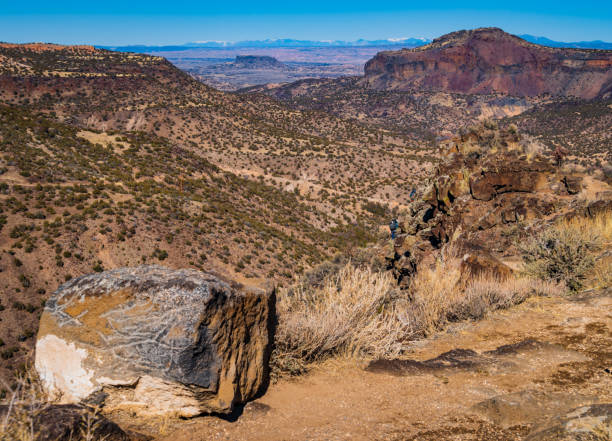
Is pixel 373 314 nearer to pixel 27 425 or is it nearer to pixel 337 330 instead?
pixel 337 330

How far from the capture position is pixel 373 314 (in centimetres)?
591

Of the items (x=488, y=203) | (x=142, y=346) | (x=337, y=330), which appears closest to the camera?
(x=142, y=346)

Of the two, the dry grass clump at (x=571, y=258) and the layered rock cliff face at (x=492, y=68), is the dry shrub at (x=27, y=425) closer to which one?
the dry grass clump at (x=571, y=258)

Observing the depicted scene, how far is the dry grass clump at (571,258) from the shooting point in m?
7.09

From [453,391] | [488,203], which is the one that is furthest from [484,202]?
[453,391]

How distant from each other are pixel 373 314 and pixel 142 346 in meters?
3.51

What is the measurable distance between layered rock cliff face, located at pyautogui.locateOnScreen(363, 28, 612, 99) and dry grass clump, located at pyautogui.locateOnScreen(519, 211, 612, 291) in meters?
112

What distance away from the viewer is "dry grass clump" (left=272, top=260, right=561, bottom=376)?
4977 mm

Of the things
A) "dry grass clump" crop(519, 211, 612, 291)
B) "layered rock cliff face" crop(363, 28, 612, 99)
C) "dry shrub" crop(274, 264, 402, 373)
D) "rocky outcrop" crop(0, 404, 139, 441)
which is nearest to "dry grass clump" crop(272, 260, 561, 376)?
"dry shrub" crop(274, 264, 402, 373)

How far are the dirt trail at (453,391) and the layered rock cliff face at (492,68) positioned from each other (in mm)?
115496

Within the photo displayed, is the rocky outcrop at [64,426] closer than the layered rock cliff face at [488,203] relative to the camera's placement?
Yes

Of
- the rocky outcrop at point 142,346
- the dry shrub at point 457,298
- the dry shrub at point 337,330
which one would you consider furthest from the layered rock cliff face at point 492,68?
the rocky outcrop at point 142,346

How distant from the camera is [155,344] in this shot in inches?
137

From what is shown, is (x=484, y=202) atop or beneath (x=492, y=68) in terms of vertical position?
beneath
